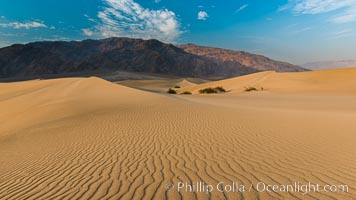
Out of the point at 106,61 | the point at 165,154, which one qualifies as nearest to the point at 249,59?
the point at 106,61

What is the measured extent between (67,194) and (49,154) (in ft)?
9.51

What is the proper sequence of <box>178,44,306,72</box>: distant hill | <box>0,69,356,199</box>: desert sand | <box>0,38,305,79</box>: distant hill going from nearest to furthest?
<box>0,69,356,199</box>: desert sand → <box>0,38,305,79</box>: distant hill → <box>178,44,306,72</box>: distant hill

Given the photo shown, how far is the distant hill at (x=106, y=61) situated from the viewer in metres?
105

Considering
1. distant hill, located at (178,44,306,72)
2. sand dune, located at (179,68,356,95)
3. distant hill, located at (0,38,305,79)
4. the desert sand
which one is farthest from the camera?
distant hill, located at (178,44,306,72)

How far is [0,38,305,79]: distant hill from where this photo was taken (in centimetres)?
10462

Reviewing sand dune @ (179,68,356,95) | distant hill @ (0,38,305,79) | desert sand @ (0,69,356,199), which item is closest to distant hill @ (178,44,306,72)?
distant hill @ (0,38,305,79)

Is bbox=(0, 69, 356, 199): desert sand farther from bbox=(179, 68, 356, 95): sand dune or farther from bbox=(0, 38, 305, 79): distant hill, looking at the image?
bbox=(0, 38, 305, 79): distant hill

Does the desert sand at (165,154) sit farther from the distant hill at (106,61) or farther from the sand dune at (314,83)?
the distant hill at (106,61)

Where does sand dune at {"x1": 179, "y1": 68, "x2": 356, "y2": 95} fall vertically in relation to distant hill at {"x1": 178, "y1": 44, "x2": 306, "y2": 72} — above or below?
below

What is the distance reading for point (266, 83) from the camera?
33.3m

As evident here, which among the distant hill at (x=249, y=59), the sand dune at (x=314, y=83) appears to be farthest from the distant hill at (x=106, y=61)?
the sand dune at (x=314, y=83)

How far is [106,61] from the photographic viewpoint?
113m

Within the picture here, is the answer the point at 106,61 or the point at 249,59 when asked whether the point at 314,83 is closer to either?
the point at 106,61

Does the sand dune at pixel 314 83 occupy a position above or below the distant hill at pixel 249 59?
below
